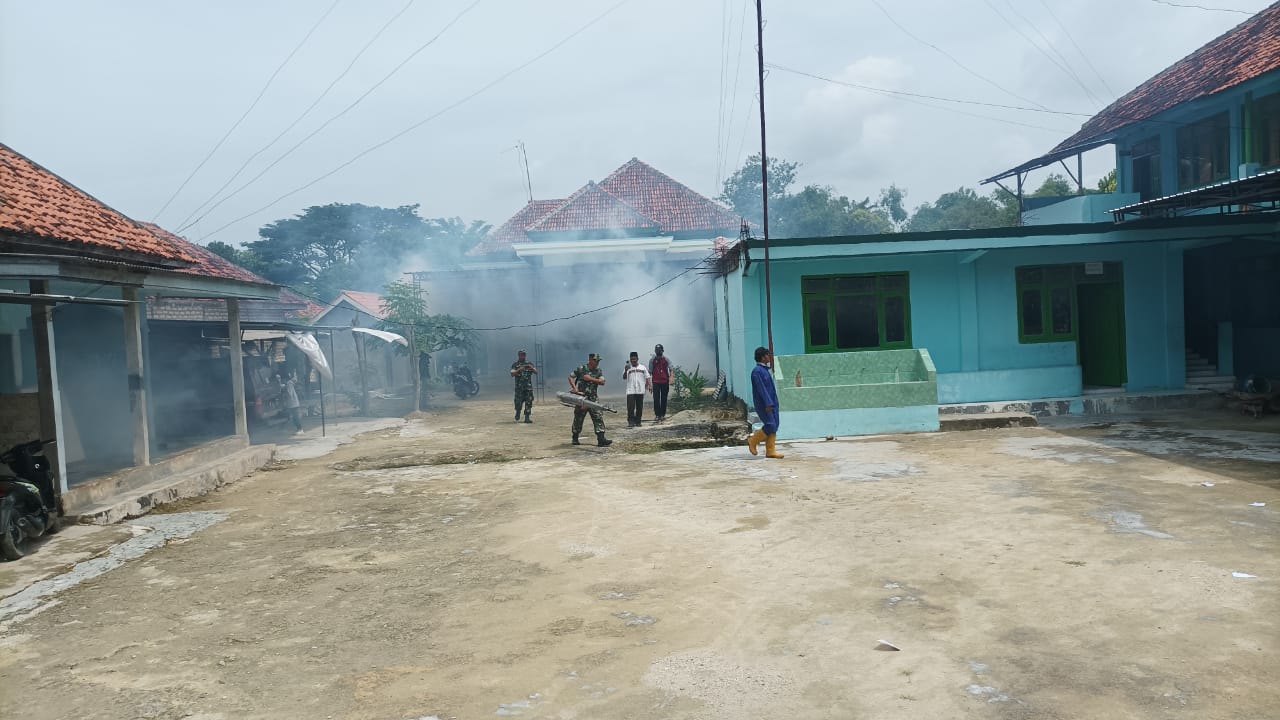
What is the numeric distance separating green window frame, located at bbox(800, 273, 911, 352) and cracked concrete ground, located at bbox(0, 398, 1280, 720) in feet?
18.6

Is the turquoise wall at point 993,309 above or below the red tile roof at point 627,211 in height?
below

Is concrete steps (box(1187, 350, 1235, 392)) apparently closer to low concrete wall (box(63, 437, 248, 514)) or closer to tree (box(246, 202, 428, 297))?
low concrete wall (box(63, 437, 248, 514))

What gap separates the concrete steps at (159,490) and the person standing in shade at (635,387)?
21.5 ft

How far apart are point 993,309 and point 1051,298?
3.64 feet

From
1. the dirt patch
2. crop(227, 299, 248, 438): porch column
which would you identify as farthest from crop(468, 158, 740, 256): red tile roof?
the dirt patch

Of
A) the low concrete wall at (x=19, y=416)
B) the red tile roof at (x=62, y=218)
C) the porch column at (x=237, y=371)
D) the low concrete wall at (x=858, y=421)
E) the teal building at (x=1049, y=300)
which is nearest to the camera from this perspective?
the red tile roof at (x=62, y=218)

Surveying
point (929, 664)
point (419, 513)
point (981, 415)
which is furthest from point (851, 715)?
point (981, 415)

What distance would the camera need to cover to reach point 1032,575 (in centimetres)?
573

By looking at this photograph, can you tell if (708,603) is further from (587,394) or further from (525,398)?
(525,398)

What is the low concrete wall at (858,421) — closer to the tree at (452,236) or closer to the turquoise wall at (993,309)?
the turquoise wall at (993,309)

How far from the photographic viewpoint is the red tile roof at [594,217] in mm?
32750

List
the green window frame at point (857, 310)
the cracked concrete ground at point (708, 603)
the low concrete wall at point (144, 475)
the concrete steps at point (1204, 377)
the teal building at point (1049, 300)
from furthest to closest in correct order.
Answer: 1. the green window frame at point (857, 310)
2. the concrete steps at point (1204, 377)
3. the teal building at point (1049, 300)
4. the low concrete wall at point (144, 475)
5. the cracked concrete ground at point (708, 603)

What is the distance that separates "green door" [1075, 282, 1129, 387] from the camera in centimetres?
1570

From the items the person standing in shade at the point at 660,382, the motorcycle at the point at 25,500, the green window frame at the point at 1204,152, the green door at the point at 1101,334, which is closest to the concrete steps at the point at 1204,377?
the green door at the point at 1101,334
